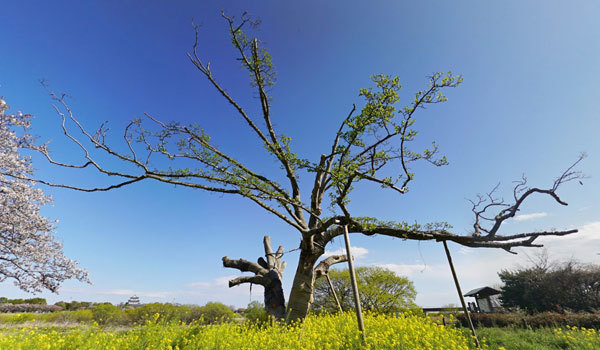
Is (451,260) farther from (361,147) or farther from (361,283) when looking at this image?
(361,283)

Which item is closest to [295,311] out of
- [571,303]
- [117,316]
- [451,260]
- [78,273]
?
[451,260]

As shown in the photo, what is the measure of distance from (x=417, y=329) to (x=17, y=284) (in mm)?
15926

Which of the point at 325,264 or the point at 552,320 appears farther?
the point at 552,320

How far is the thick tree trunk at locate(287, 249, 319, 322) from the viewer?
6.81m

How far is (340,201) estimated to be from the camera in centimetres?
509

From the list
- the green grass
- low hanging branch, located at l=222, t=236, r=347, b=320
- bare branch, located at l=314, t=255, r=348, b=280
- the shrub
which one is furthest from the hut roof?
the shrub

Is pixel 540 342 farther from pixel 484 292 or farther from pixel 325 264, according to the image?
pixel 484 292

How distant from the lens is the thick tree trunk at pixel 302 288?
681cm

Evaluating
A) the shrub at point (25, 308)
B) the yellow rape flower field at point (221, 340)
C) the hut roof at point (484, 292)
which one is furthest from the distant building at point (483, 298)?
the shrub at point (25, 308)

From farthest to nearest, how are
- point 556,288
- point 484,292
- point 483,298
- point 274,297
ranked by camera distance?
point 483,298
point 484,292
point 556,288
point 274,297

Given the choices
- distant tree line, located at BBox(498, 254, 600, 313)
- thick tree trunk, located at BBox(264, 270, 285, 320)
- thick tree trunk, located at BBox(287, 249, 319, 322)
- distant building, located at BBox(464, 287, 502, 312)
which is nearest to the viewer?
thick tree trunk, located at BBox(287, 249, 319, 322)

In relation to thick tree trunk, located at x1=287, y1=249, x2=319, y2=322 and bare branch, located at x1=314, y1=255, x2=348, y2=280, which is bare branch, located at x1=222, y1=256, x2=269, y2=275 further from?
bare branch, located at x1=314, y1=255, x2=348, y2=280

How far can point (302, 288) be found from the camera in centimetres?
700

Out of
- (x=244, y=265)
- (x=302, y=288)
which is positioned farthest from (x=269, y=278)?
(x=302, y=288)
